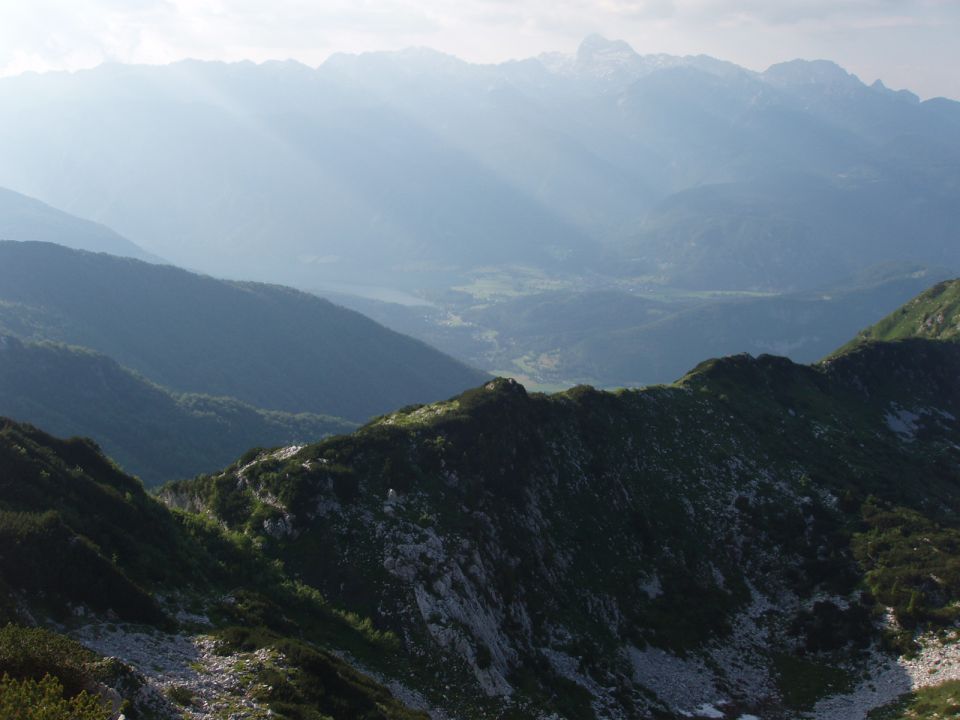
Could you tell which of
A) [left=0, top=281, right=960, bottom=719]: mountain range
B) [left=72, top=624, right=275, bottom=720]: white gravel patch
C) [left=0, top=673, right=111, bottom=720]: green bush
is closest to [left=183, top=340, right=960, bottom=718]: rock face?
[left=0, top=281, right=960, bottom=719]: mountain range

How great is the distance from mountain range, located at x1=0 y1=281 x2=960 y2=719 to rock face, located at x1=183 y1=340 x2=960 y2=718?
0.23 meters

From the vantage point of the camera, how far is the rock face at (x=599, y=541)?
5512 centimetres

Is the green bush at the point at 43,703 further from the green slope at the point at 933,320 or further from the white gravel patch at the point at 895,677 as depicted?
the green slope at the point at 933,320

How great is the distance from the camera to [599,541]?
71062mm

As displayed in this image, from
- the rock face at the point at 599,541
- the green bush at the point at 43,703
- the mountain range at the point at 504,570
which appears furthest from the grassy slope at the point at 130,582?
the rock face at the point at 599,541

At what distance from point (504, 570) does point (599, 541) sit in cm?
1336

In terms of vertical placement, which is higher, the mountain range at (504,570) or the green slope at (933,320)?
the green slope at (933,320)

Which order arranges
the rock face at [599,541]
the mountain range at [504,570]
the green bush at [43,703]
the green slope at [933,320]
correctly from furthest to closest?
the green slope at [933,320] → the rock face at [599,541] → the mountain range at [504,570] → the green bush at [43,703]

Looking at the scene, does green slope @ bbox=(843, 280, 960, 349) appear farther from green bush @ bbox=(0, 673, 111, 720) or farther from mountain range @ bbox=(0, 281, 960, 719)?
green bush @ bbox=(0, 673, 111, 720)

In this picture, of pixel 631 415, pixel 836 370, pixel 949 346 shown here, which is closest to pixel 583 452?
pixel 631 415

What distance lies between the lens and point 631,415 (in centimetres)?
8931

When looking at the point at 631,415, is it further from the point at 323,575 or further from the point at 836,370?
the point at 836,370

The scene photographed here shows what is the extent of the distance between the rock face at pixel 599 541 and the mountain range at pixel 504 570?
0.76ft

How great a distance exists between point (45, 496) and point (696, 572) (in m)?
56.1
